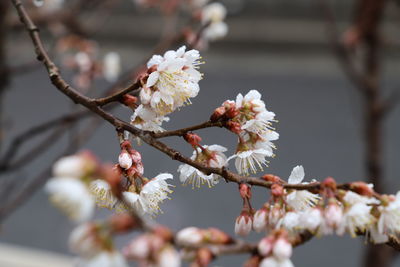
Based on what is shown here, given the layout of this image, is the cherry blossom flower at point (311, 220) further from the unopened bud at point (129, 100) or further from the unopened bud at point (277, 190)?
the unopened bud at point (129, 100)

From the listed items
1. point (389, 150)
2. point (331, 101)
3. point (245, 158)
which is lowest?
point (245, 158)

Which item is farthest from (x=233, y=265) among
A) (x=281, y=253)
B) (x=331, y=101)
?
(x=281, y=253)

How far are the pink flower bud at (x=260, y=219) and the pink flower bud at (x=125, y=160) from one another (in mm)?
156

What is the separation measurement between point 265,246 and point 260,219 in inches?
3.7

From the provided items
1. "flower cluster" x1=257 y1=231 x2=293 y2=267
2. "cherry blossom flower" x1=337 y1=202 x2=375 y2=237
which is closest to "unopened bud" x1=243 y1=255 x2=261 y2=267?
"flower cluster" x1=257 y1=231 x2=293 y2=267

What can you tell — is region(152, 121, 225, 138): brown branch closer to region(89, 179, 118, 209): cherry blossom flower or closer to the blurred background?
region(89, 179, 118, 209): cherry blossom flower

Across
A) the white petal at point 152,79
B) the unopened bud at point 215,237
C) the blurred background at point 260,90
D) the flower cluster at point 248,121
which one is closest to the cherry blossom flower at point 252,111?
the flower cluster at point 248,121

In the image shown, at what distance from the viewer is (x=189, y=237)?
427 mm

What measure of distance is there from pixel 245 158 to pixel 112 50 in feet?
10.0

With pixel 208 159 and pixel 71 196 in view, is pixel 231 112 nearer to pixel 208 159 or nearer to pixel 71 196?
pixel 208 159

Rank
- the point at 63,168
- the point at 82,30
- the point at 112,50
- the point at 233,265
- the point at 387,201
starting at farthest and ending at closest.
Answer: the point at 112,50
the point at 233,265
the point at 82,30
the point at 387,201
the point at 63,168

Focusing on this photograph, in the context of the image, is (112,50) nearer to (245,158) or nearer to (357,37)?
(357,37)

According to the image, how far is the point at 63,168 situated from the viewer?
0.40 metres

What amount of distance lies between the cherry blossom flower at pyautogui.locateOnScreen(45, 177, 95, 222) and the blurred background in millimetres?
2405
